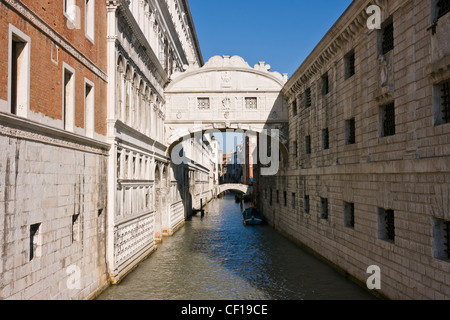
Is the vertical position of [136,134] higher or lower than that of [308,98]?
lower

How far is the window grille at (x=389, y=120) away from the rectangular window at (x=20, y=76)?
8.81m

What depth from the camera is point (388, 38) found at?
10977 millimetres

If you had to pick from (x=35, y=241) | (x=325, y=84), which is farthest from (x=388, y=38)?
(x=35, y=241)

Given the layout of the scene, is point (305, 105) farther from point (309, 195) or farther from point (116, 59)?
point (116, 59)

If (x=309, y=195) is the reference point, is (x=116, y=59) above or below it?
above

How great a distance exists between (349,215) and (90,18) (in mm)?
10400

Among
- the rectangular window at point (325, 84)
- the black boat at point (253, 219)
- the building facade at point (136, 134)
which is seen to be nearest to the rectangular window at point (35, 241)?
the building facade at point (136, 134)

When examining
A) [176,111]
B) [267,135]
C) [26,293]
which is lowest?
[26,293]

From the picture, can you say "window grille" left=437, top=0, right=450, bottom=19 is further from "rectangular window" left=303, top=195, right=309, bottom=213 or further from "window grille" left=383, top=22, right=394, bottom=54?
"rectangular window" left=303, top=195, right=309, bottom=213

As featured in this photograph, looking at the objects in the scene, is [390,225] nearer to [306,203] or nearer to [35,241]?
[306,203]

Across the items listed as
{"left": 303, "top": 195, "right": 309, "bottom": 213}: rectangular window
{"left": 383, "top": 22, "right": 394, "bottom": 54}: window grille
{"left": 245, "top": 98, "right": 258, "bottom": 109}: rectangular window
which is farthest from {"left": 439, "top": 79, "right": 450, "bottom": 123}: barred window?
{"left": 245, "top": 98, "right": 258, "bottom": 109}: rectangular window
